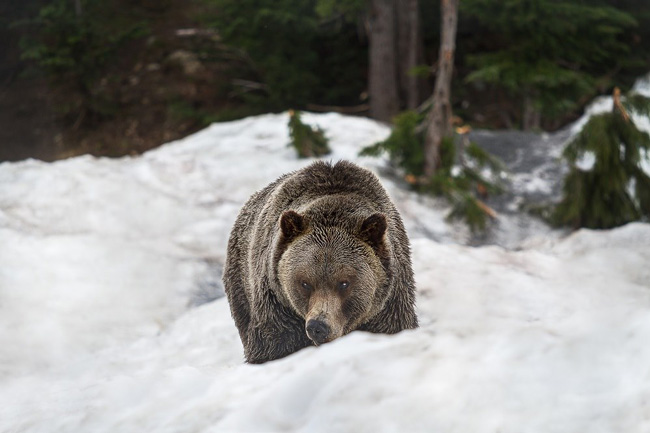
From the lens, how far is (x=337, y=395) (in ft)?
7.40

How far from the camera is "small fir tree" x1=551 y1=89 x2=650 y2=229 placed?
7.81 m

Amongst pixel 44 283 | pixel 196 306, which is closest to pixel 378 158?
pixel 196 306

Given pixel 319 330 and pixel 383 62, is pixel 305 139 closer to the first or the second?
pixel 383 62

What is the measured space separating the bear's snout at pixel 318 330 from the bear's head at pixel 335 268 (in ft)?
0.07

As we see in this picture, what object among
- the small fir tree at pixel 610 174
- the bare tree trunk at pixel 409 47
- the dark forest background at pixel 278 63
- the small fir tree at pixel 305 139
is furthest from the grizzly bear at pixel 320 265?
the bare tree trunk at pixel 409 47

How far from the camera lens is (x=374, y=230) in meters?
3.59

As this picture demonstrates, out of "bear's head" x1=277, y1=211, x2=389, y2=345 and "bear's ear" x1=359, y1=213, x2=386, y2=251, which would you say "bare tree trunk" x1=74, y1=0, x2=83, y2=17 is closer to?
"bear's head" x1=277, y1=211, x2=389, y2=345

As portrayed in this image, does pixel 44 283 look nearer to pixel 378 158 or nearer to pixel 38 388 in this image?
pixel 38 388

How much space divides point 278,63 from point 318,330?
10.00 metres

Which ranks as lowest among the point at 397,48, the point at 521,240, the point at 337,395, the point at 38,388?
the point at 521,240

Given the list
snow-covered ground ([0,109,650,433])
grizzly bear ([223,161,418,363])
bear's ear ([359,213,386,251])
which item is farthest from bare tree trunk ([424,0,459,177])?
bear's ear ([359,213,386,251])

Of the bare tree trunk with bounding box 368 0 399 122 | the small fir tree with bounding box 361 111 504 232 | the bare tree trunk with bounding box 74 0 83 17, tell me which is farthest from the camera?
the bare tree trunk with bounding box 74 0 83 17

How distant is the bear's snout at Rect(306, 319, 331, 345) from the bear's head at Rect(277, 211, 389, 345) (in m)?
0.02

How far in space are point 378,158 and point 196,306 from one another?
3.91 meters
